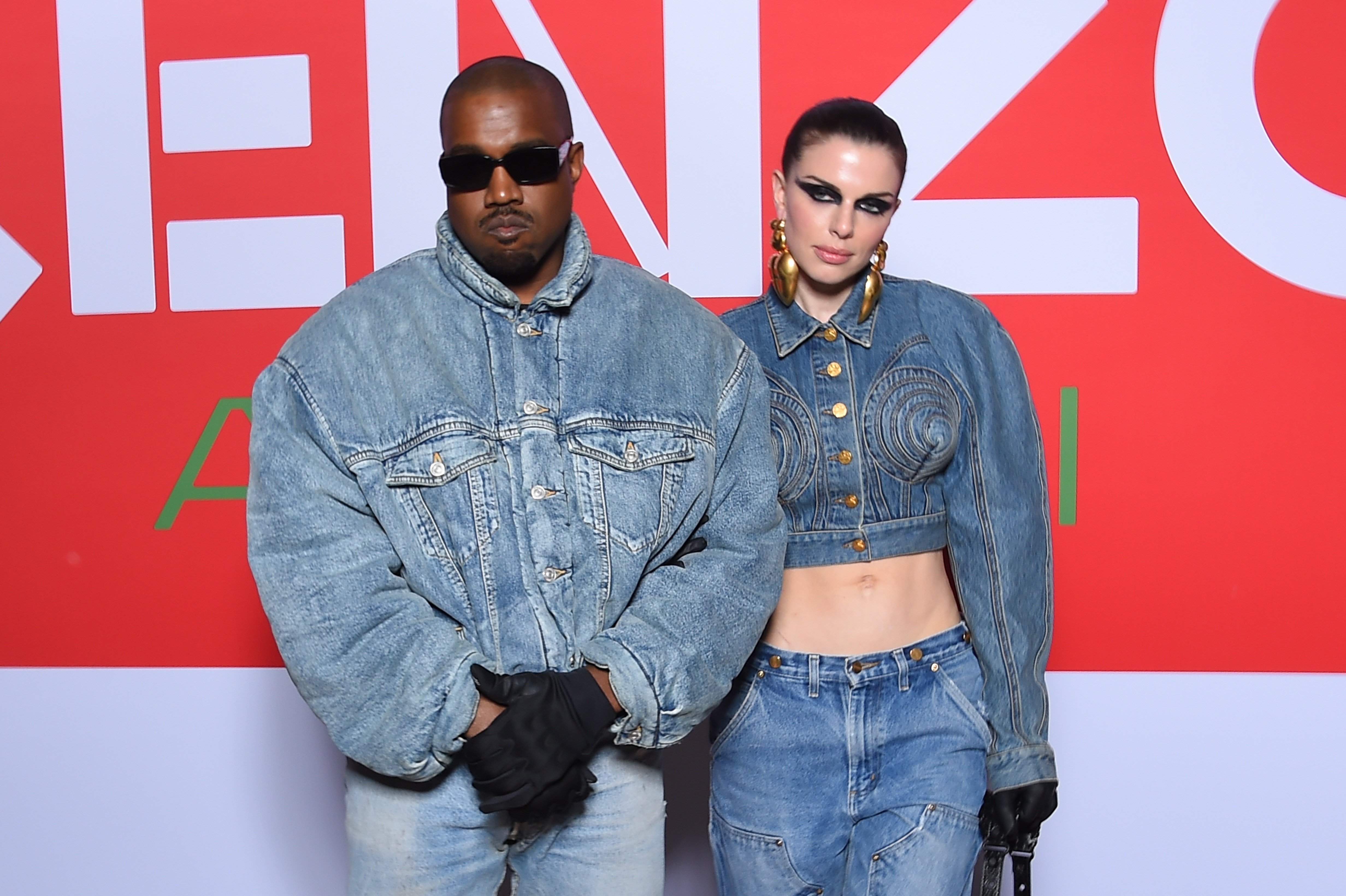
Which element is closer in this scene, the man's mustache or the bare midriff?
the man's mustache

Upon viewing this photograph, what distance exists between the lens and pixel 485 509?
1457mm

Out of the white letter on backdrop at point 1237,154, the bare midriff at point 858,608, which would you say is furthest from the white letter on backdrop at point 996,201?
the bare midriff at point 858,608

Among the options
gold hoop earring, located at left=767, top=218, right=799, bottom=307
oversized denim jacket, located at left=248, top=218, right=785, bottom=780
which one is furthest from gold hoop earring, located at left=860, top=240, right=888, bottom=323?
oversized denim jacket, located at left=248, top=218, right=785, bottom=780

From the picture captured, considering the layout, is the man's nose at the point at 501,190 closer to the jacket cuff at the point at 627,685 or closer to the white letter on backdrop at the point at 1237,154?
the jacket cuff at the point at 627,685

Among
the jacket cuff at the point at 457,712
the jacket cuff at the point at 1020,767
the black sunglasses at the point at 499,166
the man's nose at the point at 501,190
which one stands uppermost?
the black sunglasses at the point at 499,166

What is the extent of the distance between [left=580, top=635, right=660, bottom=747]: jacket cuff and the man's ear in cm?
66

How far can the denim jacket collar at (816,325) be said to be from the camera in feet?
6.03

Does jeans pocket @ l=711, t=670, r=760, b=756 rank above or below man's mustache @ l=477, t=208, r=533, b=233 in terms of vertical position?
below

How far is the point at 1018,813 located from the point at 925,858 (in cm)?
18

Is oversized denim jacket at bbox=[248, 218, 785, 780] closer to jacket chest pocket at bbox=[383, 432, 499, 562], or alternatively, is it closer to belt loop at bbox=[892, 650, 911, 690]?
jacket chest pocket at bbox=[383, 432, 499, 562]

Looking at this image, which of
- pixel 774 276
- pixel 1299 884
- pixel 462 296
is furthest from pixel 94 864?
pixel 1299 884

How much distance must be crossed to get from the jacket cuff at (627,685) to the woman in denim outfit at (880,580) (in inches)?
16.0

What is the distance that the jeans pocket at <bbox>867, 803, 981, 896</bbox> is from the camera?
5.64 ft

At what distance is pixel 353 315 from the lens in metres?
1.51
